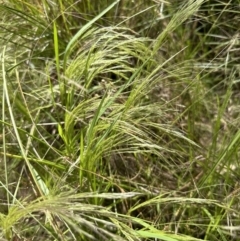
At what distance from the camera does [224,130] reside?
127cm

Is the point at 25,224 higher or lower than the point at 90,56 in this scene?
lower

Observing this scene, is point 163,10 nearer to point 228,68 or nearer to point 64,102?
point 228,68

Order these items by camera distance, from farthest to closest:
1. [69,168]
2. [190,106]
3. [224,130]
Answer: [224,130] → [190,106] → [69,168]

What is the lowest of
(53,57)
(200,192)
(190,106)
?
(200,192)

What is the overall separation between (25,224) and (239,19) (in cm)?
63

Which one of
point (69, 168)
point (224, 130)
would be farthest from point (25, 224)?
point (224, 130)

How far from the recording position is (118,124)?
40.9 inches

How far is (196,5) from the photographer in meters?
1.06

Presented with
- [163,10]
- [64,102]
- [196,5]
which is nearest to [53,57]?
[64,102]

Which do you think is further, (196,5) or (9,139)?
(9,139)

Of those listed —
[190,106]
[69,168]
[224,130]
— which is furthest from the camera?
[224,130]

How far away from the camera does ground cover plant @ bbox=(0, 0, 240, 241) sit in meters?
1.05

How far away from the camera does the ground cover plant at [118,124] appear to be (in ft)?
3.43

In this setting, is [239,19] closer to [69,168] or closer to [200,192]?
[200,192]
